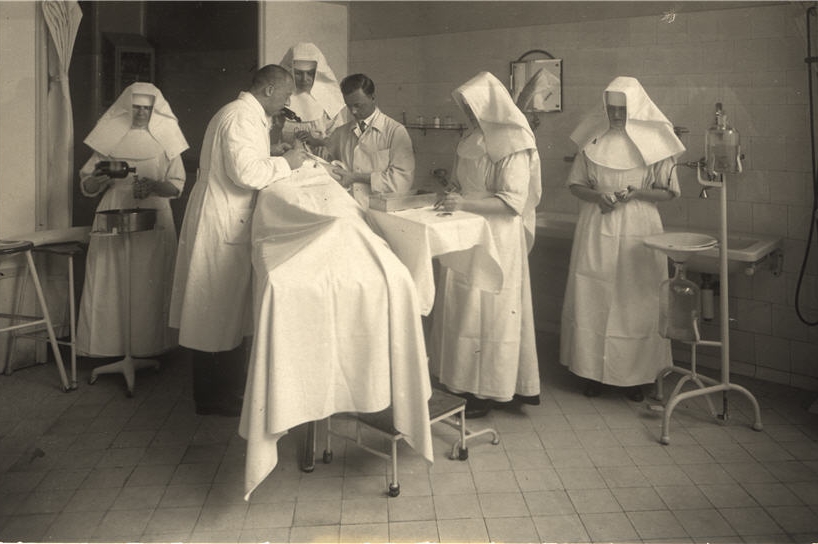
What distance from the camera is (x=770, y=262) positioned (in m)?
4.50

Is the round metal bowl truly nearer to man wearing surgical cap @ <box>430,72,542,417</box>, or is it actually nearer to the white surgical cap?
the white surgical cap

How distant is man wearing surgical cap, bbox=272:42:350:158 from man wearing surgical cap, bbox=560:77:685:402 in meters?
1.73

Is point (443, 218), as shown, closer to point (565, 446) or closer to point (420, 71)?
point (565, 446)

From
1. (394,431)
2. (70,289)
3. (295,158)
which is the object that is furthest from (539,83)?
(70,289)

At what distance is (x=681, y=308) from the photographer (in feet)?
12.7

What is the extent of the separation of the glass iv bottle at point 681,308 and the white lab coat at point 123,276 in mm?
3030

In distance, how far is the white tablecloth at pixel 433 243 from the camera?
3033mm

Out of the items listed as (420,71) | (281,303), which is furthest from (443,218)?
(420,71)

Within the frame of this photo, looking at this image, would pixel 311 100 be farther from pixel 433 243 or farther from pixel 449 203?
pixel 433 243

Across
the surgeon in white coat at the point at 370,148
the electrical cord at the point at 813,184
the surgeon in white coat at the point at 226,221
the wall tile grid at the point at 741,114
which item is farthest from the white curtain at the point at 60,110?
the electrical cord at the point at 813,184

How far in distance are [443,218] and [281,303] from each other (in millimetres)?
815

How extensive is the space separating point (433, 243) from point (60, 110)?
10.3ft

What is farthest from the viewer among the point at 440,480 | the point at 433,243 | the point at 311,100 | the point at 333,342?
the point at 311,100

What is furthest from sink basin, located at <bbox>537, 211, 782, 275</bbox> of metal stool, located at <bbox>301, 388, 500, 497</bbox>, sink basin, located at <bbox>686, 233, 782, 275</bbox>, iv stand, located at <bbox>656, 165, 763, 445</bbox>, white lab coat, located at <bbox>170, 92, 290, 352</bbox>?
white lab coat, located at <bbox>170, 92, 290, 352</bbox>
